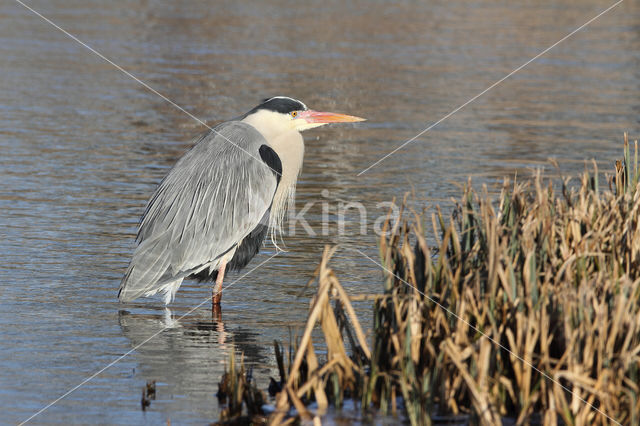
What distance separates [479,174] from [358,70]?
9651mm

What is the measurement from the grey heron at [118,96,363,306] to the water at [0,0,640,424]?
30cm

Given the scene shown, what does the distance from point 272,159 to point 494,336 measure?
127 inches

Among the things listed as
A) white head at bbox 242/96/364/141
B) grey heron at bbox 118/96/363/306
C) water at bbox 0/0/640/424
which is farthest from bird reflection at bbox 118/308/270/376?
white head at bbox 242/96/364/141

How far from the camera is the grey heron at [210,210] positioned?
7.38 m

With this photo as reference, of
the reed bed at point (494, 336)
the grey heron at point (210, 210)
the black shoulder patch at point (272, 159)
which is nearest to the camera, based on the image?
the reed bed at point (494, 336)

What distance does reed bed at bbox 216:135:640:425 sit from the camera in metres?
4.75

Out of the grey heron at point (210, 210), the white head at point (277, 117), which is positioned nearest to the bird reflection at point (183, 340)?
the grey heron at point (210, 210)

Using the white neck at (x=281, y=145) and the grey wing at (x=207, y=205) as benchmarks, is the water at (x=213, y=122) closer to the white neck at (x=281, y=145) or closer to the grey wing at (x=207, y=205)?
the grey wing at (x=207, y=205)

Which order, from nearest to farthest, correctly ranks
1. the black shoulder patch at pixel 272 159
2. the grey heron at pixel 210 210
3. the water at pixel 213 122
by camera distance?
1. the water at pixel 213 122
2. the grey heron at pixel 210 210
3. the black shoulder patch at pixel 272 159

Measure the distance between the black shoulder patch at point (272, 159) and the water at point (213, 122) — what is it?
3.03ft

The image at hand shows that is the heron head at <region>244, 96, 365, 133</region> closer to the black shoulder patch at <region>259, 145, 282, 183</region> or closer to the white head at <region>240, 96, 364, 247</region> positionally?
the white head at <region>240, 96, 364, 247</region>

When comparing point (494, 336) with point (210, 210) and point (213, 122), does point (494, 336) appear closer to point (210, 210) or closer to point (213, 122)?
point (210, 210)

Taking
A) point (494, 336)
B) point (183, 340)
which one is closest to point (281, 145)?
point (183, 340)

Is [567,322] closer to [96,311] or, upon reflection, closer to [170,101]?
[96,311]
